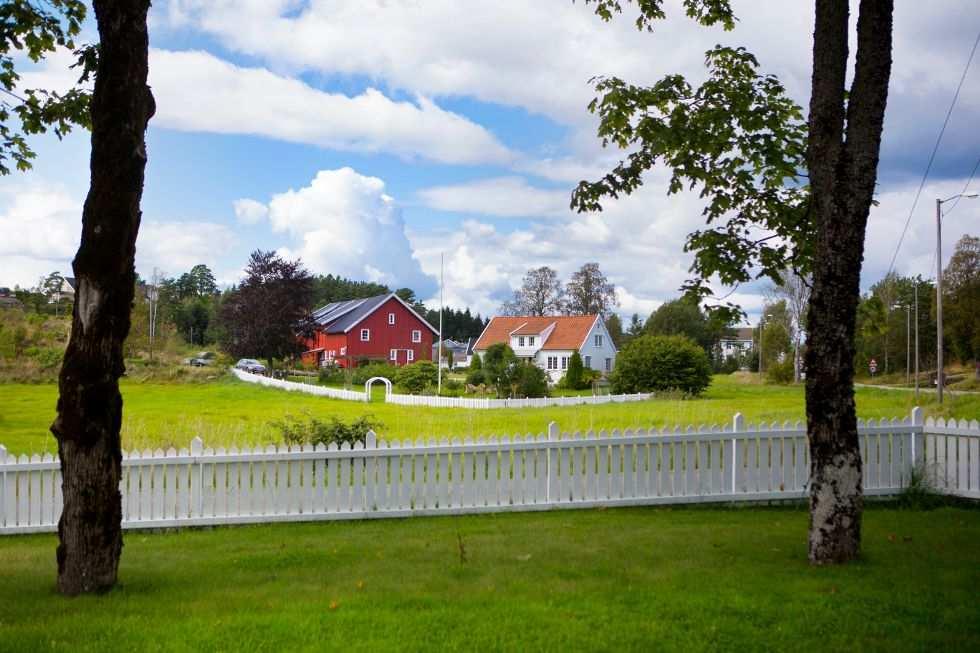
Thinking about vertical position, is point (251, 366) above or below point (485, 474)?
above

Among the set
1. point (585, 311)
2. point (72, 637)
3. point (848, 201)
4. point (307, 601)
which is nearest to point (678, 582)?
point (307, 601)

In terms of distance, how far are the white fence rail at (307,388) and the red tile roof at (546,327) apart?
21.3m

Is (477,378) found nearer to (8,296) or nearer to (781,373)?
(781,373)

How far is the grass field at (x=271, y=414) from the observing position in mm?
15690

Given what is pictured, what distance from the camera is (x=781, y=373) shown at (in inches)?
2062

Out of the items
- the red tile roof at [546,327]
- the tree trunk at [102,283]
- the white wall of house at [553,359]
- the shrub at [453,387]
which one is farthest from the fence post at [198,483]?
the white wall of house at [553,359]

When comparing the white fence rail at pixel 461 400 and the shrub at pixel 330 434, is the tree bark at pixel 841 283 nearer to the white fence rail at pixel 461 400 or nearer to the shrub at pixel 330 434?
the shrub at pixel 330 434

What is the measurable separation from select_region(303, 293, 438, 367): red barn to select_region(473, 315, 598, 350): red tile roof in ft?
17.0

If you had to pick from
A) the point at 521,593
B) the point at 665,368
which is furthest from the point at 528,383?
the point at 521,593

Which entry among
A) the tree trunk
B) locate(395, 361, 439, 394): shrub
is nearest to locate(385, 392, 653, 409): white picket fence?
locate(395, 361, 439, 394): shrub

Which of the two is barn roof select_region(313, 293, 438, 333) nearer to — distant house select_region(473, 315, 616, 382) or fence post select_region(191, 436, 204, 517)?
distant house select_region(473, 315, 616, 382)

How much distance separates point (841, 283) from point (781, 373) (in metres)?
49.3

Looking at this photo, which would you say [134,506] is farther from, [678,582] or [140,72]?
[678,582]

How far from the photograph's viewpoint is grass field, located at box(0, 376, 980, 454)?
15.7 m
